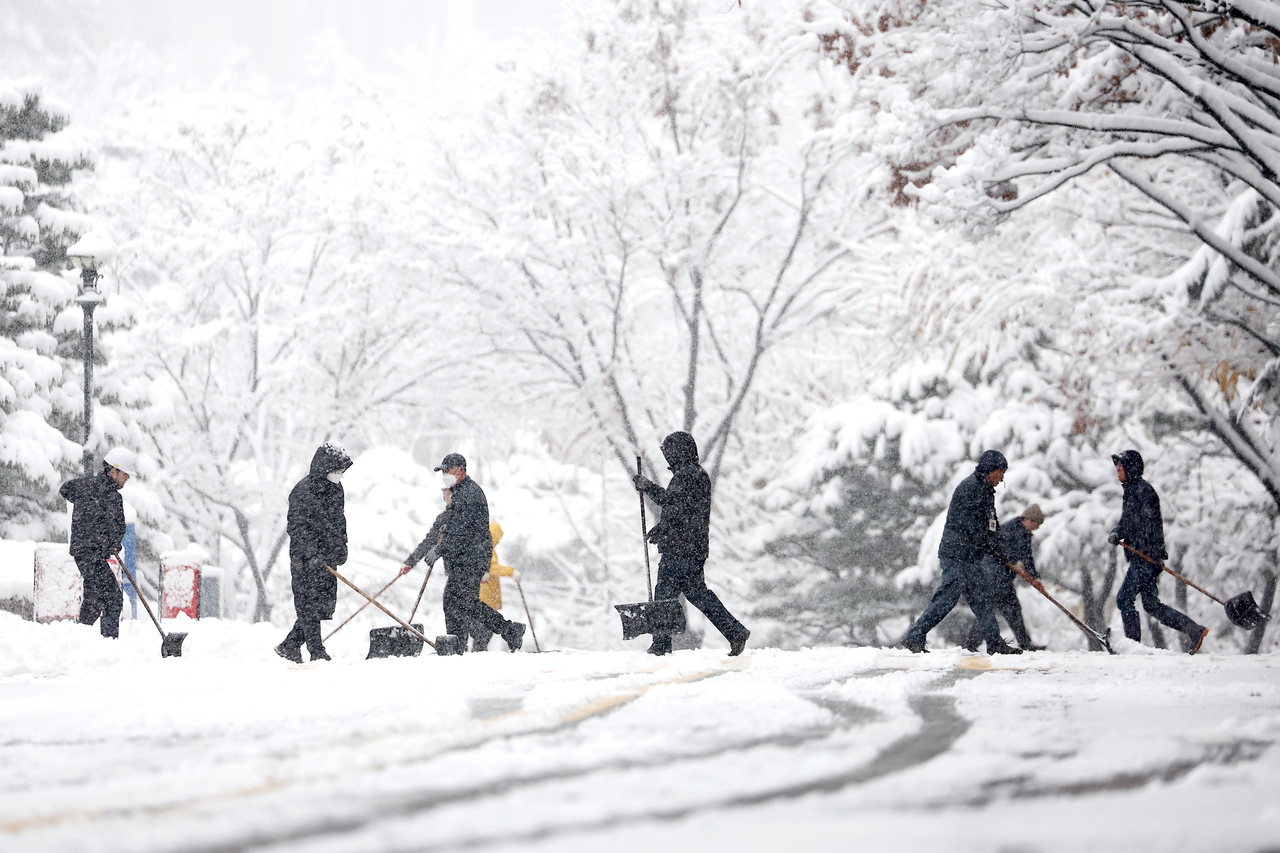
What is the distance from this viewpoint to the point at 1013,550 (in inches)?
485

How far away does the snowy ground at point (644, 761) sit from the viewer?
3508mm

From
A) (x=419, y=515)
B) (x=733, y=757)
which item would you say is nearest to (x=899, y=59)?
(x=733, y=757)

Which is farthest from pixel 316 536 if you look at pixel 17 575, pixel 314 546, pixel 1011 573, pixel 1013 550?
pixel 17 575

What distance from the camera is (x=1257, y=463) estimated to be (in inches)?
633

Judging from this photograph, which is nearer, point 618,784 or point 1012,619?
A: point 618,784

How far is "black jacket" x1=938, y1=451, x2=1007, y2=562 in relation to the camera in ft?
→ 35.6

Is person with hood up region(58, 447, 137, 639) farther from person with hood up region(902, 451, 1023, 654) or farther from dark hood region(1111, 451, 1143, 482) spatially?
dark hood region(1111, 451, 1143, 482)

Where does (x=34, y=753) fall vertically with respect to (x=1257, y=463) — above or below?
below

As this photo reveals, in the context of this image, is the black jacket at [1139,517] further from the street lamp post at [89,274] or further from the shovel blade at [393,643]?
the street lamp post at [89,274]

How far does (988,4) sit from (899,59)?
6.99ft

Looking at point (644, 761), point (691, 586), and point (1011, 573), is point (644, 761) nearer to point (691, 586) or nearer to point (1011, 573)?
point (691, 586)

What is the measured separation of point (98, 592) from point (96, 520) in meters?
0.74

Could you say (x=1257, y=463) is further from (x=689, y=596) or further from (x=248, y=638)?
(x=248, y=638)

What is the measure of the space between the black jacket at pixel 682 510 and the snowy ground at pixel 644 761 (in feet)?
5.43
